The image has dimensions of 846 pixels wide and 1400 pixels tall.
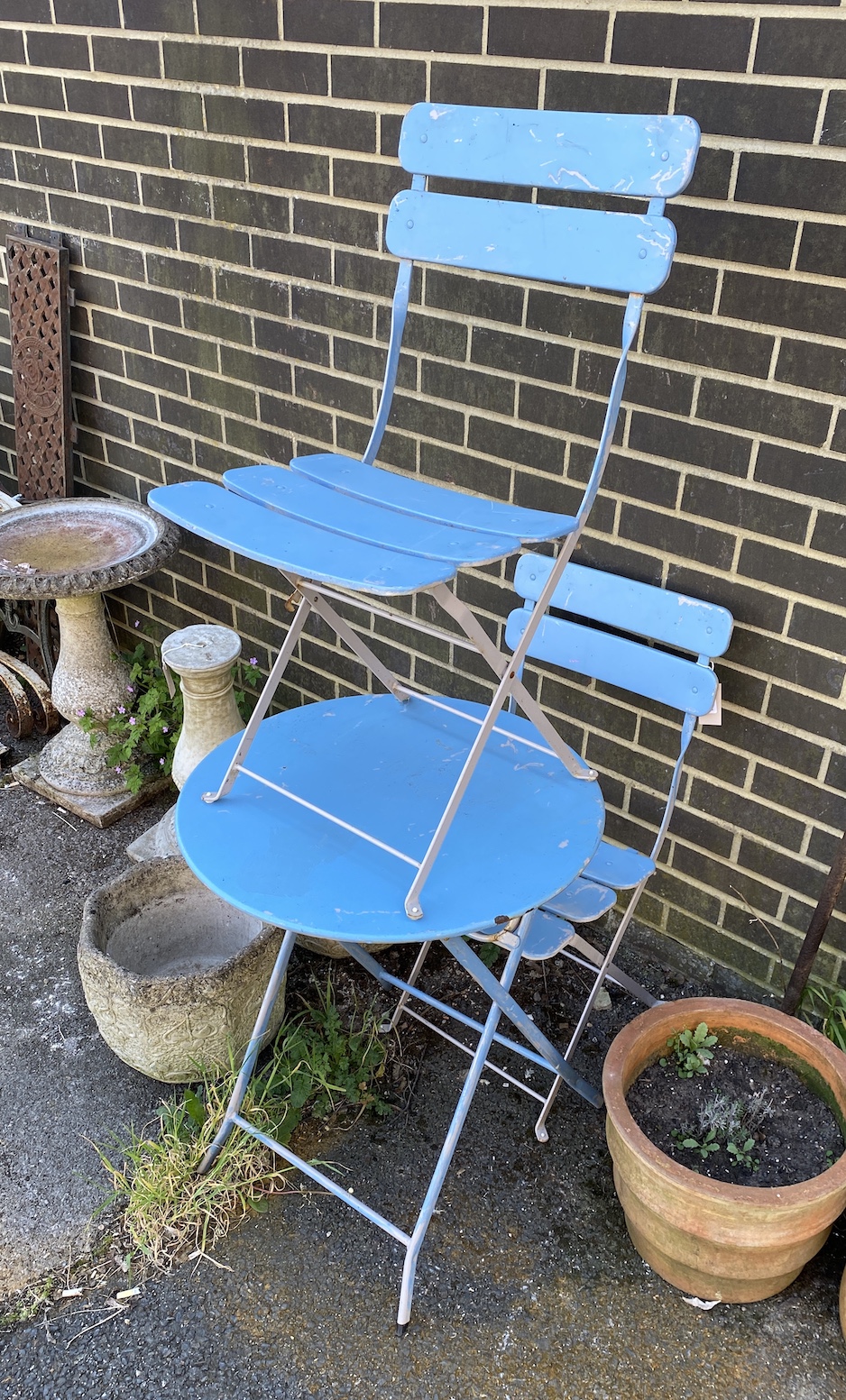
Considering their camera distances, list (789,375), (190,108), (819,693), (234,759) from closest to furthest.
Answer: (234,759)
(789,375)
(819,693)
(190,108)

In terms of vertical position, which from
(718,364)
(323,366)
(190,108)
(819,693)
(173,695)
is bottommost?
(173,695)

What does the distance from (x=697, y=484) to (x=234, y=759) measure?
1.23 m

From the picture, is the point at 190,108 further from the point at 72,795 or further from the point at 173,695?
the point at 72,795

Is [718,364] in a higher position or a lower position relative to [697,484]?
higher

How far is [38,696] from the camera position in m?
4.22

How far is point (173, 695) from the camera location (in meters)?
3.97

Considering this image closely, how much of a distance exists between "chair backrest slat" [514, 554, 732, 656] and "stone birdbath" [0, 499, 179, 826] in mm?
1438

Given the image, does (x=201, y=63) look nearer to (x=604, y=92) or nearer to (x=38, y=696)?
(x=604, y=92)

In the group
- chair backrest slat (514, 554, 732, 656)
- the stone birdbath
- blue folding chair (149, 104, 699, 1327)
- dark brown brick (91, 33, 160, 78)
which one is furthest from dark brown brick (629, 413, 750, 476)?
dark brown brick (91, 33, 160, 78)

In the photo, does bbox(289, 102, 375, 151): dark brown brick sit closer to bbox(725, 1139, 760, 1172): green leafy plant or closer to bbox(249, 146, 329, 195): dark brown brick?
bbox(249, 146, 329, 195): dark brown brick

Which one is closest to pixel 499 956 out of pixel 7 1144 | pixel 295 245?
pixel 7 1144

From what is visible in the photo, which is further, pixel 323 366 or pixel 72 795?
pixel 72 795

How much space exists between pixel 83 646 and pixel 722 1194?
106 inches

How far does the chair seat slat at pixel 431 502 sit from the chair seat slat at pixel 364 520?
1 centimetres
